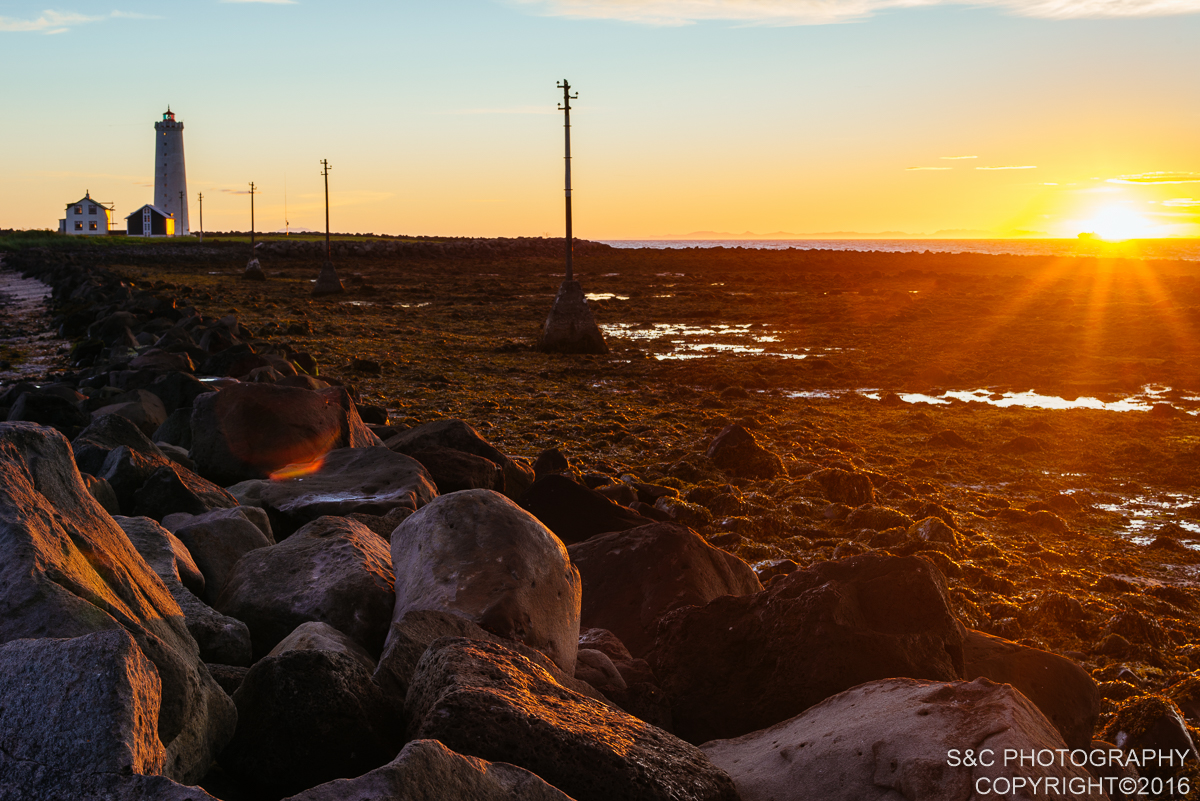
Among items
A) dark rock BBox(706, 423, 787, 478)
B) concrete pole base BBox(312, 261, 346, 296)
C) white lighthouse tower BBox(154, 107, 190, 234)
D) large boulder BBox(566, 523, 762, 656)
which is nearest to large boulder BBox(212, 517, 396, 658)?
large boulder BBox(566, 523, 762, 656)

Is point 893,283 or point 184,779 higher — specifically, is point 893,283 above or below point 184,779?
above

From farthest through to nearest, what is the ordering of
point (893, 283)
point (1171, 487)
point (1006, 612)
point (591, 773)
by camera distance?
1. point (893, 283)
2. point (1171, 487)
3. point (1006, 612)
4. point (591, 773)

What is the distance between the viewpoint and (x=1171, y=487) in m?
7.85

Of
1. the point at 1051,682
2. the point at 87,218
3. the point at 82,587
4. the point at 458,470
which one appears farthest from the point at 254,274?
the point at 87,218

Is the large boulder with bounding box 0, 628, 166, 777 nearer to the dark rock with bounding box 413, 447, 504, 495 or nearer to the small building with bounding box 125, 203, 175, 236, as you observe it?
the dark rock with bounding box 413, 447, 504, 495

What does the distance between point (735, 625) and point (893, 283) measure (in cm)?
3618

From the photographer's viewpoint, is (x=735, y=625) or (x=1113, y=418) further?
(x=1113, y=418)

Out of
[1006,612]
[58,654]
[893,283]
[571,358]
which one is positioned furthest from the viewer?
[893,283]

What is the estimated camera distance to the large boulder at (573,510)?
18.9 feet

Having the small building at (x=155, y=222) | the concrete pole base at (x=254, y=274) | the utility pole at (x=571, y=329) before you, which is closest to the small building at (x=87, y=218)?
the small building at (x=155, y=222)

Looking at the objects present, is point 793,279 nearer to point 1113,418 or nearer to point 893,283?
point 893,283

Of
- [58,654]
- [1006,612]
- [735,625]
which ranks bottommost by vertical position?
[1006,612]

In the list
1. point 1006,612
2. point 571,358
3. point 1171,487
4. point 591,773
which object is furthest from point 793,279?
point 591,773

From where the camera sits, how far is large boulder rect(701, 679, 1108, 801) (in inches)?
92.4
